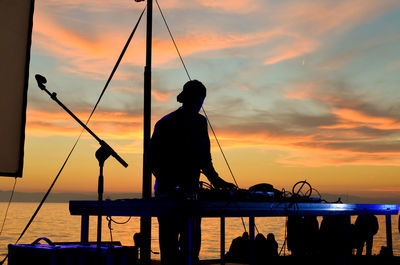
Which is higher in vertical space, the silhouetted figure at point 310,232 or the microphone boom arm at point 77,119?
the microphone boom arm at point 77,119

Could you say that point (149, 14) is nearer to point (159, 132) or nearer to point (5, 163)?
point (5, 163)

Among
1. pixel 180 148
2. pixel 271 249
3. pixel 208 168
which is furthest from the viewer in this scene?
pixel 271 249

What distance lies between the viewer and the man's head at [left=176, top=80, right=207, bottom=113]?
357cm

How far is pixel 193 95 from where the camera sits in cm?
357

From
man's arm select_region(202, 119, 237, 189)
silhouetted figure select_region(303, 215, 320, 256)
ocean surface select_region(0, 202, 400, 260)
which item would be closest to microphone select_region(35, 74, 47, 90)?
man's arm select_region(202, 119, 237, 189)

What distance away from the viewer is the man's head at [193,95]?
3.57m

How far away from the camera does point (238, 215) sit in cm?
302

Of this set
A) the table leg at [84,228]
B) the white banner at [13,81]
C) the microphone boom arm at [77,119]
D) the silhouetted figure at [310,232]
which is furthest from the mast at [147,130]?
the microphone boom arm at [77,119]

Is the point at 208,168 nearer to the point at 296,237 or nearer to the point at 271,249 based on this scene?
the point at 296,237

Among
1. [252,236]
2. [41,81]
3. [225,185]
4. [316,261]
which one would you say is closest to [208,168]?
[225,185]

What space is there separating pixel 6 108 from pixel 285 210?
9.93 ft

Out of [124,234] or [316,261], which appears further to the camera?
[124,234]

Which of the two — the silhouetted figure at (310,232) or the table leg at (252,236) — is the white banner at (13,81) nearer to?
the table leg at (252,236)

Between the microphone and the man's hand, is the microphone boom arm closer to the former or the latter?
the microphone
